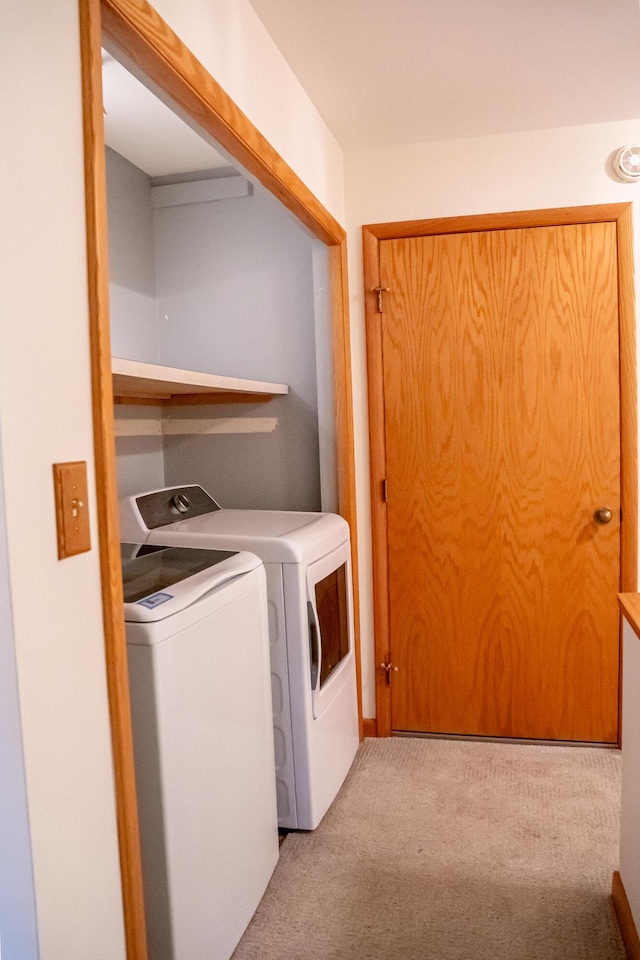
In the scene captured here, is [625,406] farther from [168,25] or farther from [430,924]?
[168,25]

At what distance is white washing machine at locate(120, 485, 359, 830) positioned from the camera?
2.28 metres

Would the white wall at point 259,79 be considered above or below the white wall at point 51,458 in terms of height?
above

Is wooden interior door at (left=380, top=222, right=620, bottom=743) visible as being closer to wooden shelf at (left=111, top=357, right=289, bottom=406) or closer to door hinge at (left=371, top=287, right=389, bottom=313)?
door hinge at (left=371, top=287, right=389, bottom=313)

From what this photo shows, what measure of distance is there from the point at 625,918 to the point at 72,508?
1738mm

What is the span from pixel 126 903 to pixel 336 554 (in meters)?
1.50

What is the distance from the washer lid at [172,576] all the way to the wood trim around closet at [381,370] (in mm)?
1142

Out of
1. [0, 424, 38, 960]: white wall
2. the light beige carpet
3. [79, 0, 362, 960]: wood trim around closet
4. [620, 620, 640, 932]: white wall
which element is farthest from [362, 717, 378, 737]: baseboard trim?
[0, 424, 38, 960]: white wall

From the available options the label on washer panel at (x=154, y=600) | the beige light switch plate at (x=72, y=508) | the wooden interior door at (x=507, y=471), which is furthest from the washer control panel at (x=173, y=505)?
the beige light switch plate at (x=72, y=508)

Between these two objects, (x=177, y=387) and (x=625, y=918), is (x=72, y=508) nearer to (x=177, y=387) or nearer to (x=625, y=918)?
(x=177, y=387)

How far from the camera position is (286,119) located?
7.49 ft

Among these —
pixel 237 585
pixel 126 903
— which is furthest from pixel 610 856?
pixel 126 903

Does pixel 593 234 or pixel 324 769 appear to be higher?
pixel 593 234

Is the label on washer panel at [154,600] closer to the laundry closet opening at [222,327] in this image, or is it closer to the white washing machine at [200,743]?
the white washing machine at [200,743]

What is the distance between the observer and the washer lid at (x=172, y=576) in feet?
5.04
